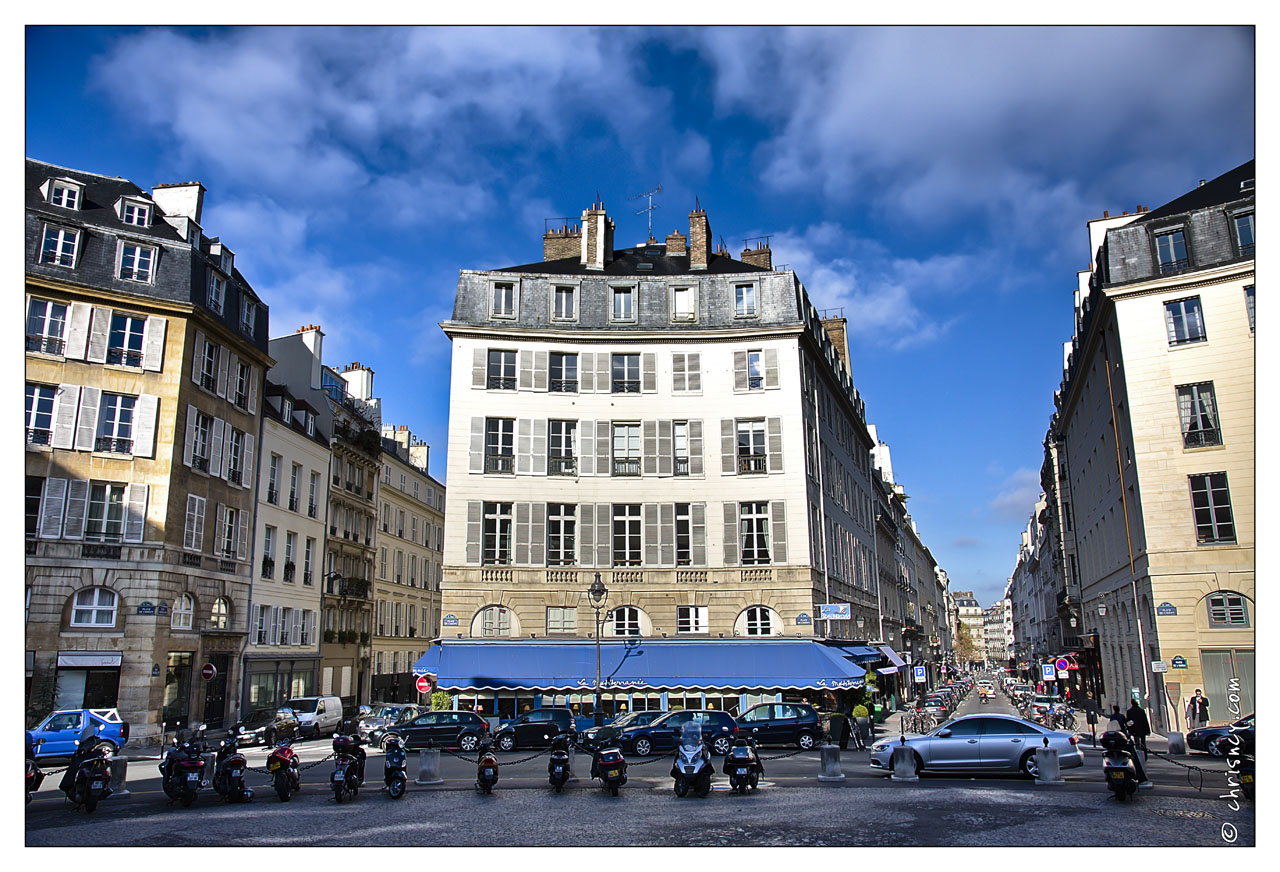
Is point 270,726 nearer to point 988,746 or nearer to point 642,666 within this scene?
point 642,666

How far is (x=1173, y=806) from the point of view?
13.1 meters

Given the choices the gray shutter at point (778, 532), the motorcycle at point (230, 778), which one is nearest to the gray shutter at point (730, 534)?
the gray shutter at point (778, 532)

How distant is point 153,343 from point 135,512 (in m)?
5.49

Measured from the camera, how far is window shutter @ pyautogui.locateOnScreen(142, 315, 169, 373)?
29.7 metres

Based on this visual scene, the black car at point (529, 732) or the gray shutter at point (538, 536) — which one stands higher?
the gray shutter at point (538, 536)

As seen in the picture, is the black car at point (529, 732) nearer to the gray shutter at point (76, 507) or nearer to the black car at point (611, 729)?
the black car at point (611, 729)

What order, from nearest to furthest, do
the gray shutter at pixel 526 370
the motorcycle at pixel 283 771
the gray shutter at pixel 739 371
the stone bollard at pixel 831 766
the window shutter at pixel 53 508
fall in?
the motorcycle at pixel 283 771 → the stone bollard at pixel 831 766 → the window shutter at pixel 53 508 → the gray shutter at pixel 526 370 → the gray shutter at pixel 739 371

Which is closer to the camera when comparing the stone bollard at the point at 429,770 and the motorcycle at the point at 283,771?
the motorcycle at the point at 283,771

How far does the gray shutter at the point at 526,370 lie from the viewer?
32312mm

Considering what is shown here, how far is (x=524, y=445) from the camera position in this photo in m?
31.8

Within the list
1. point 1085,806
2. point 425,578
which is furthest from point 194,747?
point 425,578

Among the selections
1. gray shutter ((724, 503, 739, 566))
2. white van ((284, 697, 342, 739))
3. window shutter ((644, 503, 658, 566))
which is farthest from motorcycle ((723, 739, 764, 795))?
white van ((284, 697, 342, 739))

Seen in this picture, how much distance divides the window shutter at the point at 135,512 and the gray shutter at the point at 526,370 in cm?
1259

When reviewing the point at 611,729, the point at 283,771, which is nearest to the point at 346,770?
the point at 283,771
